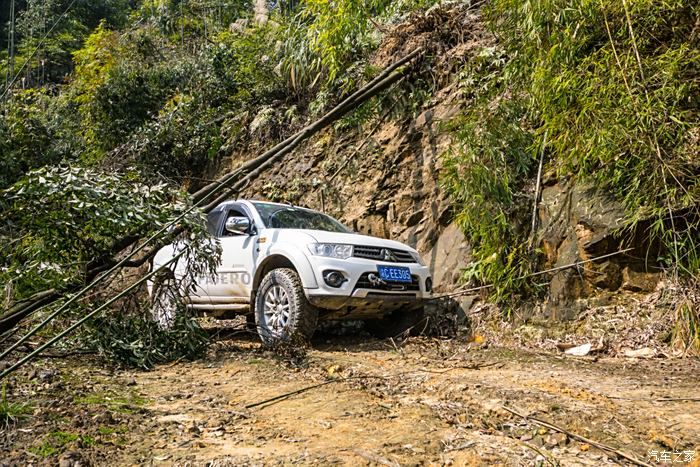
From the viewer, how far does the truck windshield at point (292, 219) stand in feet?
20.6

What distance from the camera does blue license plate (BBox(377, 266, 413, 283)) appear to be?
562cm

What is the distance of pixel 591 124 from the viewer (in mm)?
5133

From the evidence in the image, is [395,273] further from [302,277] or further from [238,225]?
[238,225]

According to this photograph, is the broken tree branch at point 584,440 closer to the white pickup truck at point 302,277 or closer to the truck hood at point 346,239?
the white pickup truck at point 302,277

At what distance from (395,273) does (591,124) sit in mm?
2313

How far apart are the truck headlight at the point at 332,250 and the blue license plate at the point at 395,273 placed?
0.36 meters

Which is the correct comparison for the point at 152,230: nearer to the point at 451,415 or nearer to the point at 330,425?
the point at 330,425

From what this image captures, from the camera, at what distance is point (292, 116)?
11.0 m

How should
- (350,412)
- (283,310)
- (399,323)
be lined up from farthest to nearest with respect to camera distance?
(399,323), (283,310), (350,412)

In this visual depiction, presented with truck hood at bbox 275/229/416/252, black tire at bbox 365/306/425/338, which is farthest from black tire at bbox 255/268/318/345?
black tire at bbox 365/306/425/338

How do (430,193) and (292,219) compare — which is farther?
(430,193)

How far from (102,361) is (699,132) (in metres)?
5.37

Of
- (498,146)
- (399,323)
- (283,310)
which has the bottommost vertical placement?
(399,323)

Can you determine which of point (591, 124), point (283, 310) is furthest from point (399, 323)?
point (591, 124)
